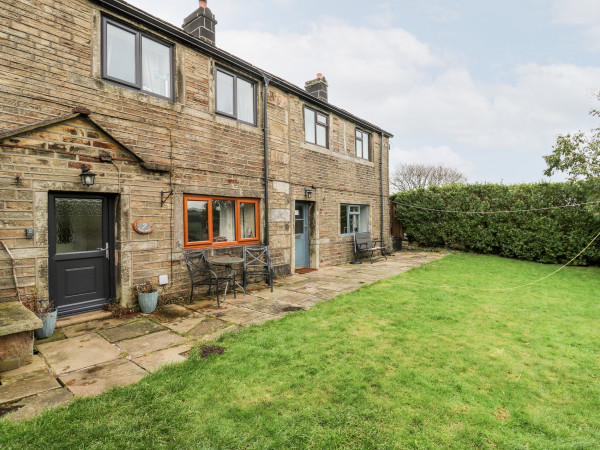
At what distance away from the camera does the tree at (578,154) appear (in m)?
9.43

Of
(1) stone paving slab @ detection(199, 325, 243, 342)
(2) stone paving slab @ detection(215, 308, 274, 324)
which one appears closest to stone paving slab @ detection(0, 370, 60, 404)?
(1) stone paving slab @ detection(199, 325, 243, 342)

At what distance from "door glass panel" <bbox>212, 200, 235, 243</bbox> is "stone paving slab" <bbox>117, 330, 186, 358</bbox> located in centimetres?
291

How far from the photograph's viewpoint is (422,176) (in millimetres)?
34594

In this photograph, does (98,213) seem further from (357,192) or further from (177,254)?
(357,192)

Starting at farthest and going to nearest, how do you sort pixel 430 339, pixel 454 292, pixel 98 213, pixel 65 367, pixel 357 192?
pixel 357 192
pixel 454 292
pixel 98 213
pixel 430 339
pixel 65 367

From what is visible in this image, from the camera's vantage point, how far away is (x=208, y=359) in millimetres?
3387

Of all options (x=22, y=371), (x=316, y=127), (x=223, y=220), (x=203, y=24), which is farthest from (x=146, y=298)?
(x=316, y=127)

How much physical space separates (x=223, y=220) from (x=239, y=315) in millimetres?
2643

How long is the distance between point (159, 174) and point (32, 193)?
1.89 meters

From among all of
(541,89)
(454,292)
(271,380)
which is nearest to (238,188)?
(271,380)

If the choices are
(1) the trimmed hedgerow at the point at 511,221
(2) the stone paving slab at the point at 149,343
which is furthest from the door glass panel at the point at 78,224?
(1) the trimmed hedgerow at the point at 511,221

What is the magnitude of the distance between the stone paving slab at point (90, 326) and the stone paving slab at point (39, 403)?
1648 mm

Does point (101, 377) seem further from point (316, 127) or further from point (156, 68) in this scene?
point (316, 127)

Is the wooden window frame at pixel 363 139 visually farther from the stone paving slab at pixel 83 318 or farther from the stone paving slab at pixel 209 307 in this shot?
the stone paving slab at pixel 83 318
